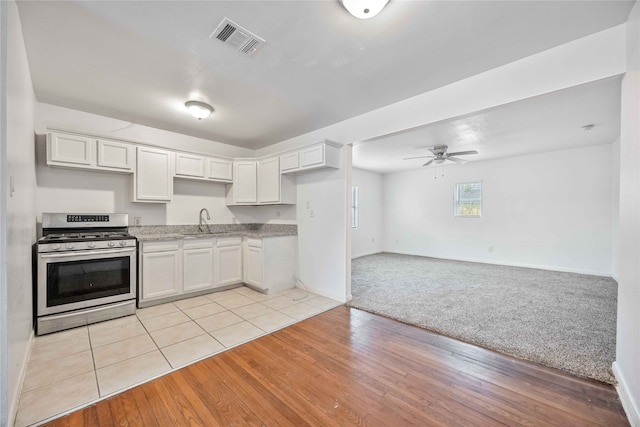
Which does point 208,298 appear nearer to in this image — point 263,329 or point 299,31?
point 263,329

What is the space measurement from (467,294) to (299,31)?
4.11 meters

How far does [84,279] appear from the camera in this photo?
2.90 meters

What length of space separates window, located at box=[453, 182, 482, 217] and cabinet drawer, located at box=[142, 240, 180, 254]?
21.8 ft

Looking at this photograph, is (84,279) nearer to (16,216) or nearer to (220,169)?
(16,216)

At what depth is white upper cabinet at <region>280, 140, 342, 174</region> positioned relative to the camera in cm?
361

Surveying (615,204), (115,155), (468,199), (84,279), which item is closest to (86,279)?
(84,279)

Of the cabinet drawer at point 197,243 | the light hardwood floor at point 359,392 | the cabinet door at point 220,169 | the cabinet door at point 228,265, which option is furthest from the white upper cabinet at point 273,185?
the light hardwood floor at point 359,392

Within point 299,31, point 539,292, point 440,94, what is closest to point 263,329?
point 299,31

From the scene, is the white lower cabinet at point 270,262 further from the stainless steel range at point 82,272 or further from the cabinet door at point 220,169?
the stainless steel range at point 82,272

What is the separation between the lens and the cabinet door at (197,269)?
374 cm

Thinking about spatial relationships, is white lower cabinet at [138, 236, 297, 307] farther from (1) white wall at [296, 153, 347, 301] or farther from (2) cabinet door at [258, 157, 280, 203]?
(2) cabinet door at [258, 157, 280, 203]

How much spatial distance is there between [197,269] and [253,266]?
2.65 ft

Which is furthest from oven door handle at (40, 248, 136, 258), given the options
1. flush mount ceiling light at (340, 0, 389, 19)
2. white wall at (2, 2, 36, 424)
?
flush mount ceiling light at (340, 0, 389, 19)

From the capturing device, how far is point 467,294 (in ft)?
13.2
